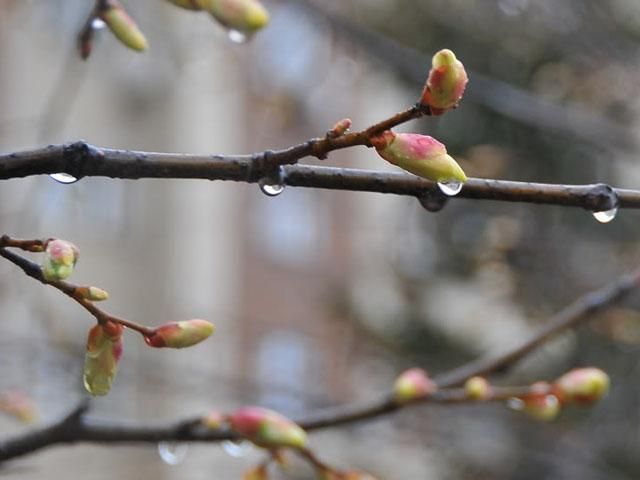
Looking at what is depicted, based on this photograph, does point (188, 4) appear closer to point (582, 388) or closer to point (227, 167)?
point (227, 167)

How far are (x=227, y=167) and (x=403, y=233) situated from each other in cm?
516

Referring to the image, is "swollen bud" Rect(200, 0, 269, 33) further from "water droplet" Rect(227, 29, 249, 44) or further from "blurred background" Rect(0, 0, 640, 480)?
"blurred background" Rect(0, 0, 640, 480)

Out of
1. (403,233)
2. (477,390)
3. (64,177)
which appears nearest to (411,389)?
(477,390)

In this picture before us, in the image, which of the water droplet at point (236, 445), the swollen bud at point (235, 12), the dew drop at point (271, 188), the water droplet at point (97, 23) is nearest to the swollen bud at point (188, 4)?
the swollen bud at point (235, 12)

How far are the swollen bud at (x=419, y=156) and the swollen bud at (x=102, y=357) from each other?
0.32m

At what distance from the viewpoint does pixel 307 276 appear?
591 inches

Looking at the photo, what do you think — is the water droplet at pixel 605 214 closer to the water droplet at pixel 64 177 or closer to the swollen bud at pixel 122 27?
the water droplet at pixel 64 177

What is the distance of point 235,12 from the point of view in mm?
1365

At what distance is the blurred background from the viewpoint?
3.86 m

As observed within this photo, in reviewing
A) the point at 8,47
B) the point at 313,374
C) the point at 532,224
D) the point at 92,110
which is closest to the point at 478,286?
the point at 532,224

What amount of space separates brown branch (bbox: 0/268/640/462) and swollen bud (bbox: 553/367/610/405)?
57 millimetres

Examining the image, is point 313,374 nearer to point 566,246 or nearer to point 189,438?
point 566,246

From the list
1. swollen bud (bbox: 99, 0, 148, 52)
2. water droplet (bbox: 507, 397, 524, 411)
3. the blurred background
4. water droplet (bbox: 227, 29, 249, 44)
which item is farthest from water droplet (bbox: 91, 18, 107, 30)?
water droplet (bbox: 507, 397, 524, 411)

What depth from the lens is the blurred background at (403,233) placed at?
386 centimetres
